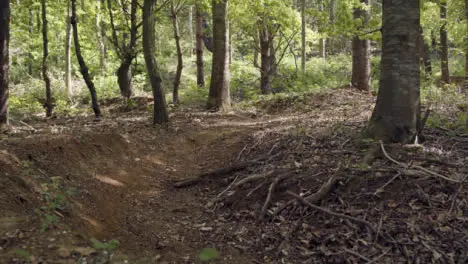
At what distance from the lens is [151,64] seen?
1033cm

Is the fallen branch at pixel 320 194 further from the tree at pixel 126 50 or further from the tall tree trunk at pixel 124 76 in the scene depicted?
the tall tree trunk at pixel 124 76

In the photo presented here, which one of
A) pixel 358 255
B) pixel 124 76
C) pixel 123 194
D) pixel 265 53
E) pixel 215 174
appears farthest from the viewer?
pixel 265 53

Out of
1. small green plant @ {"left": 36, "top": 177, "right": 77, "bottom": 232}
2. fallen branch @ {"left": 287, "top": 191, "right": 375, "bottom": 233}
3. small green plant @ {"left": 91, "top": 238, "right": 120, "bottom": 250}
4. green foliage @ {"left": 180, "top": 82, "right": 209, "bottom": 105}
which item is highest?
green foliage @ {"left": 180, "top": 82, "right": 209, "bottom": 105}

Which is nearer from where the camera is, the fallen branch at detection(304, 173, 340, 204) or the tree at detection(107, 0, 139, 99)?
the fallen branch at detection(304, 173, 340, 204)

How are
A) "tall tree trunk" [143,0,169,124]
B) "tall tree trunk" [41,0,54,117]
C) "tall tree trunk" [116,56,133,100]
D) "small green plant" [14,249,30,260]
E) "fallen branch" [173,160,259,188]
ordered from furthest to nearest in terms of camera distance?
1. "tall tree trunk" [116,56,133,100]
2. "tall tree trunk" [41,0,54,117]
3. "tall tree trunk" [143,0,169,124]
4. "fallen branch" [173,160,259,188]
5. "small green plant" [14,249,30,260]

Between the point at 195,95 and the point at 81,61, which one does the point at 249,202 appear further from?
the point at 195,95

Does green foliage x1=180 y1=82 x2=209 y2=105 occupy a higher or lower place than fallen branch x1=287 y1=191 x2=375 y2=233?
higher

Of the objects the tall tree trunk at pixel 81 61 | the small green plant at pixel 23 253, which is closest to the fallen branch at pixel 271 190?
the small green plant at pixel 23 253

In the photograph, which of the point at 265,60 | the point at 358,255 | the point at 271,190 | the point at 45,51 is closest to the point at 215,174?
the point at 271,190

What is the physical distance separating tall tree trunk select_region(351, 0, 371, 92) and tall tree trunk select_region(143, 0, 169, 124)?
6781 millimetres

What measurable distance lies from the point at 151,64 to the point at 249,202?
6246 mm

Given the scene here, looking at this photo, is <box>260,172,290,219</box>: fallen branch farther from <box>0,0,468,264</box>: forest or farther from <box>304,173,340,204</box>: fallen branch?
<box>304,173,340,204</box>: fallen branch

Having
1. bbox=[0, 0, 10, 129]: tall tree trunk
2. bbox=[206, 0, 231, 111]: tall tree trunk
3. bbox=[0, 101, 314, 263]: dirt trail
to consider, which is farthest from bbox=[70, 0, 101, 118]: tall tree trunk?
bbox=[206, 0, 231, 111]: tall tree trunk

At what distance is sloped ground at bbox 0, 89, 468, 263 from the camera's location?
3746 mm
